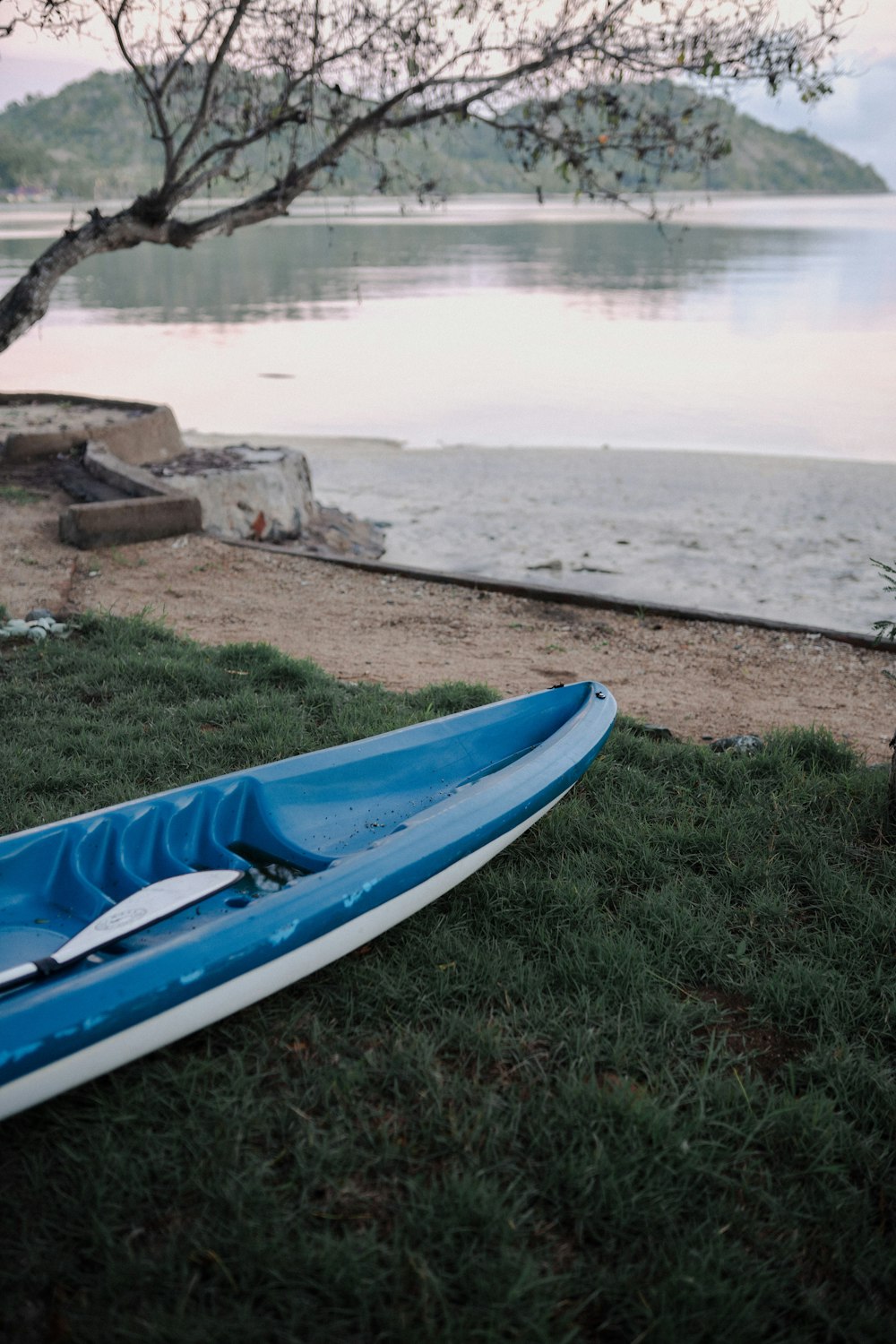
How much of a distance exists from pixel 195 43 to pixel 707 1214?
283 inches

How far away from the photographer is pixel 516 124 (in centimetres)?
671

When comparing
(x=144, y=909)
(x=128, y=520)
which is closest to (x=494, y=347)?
(x=128, y=520)

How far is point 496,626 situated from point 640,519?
4544 millimetres

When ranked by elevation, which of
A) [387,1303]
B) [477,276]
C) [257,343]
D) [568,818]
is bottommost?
[387,1303]

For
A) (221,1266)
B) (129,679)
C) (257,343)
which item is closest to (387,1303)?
(221,1266)

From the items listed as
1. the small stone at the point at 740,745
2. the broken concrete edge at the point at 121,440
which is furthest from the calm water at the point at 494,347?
the small stone at the point at 740,745

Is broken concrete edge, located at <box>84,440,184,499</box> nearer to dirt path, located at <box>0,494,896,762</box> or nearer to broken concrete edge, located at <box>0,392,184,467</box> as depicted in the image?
broken concrete edge, located at <box>0,392,184,467</box>

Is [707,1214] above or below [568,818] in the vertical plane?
below

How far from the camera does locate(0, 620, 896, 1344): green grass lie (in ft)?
5.82

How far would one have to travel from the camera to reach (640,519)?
980cm

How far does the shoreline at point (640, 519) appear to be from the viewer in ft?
25.2

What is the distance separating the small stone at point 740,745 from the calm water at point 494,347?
4.67 metres

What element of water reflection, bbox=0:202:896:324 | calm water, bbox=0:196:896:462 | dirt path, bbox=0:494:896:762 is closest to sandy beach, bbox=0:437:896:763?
dirt path, bbox=0:494:896:762

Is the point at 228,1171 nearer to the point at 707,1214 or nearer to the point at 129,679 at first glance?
the point at 707,1214
